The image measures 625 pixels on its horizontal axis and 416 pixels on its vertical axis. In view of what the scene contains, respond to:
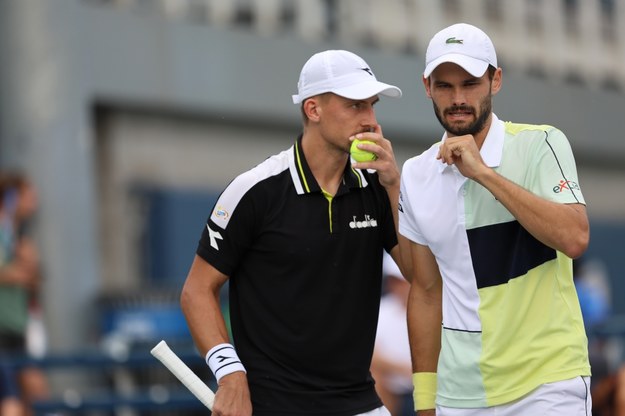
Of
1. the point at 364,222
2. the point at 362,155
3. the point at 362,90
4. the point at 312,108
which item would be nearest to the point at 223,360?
the point at 364,222

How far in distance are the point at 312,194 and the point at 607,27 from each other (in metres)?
16.3

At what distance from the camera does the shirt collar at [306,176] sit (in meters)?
5.82

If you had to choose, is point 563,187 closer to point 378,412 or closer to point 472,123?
point 472,123

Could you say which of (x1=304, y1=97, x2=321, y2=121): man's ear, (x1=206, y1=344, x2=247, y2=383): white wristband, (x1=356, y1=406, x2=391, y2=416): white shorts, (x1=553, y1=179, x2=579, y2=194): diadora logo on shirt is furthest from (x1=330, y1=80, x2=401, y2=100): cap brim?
(x1=356, y1=406, x2=391, y2=416): white shorts

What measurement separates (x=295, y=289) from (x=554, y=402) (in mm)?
1269

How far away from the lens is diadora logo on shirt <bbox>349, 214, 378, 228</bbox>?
5.82 metres

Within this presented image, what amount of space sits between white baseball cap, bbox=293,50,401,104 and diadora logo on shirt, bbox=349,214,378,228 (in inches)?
22.0

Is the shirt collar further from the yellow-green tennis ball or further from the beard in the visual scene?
the beard

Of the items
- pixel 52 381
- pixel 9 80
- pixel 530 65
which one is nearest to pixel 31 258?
pixel 52 381

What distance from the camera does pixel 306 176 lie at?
19.1 feet

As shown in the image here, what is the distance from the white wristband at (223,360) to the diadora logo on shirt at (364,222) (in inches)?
30.7

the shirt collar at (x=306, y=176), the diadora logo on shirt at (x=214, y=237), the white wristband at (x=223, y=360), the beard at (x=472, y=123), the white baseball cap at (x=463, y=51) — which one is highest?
the white baseball cap at (x=463, y=51)

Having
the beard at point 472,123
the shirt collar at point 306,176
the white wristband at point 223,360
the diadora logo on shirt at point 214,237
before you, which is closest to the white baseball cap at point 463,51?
the beard at point 472,123

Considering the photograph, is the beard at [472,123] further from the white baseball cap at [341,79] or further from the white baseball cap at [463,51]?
the white baseball cap at [341,79]
